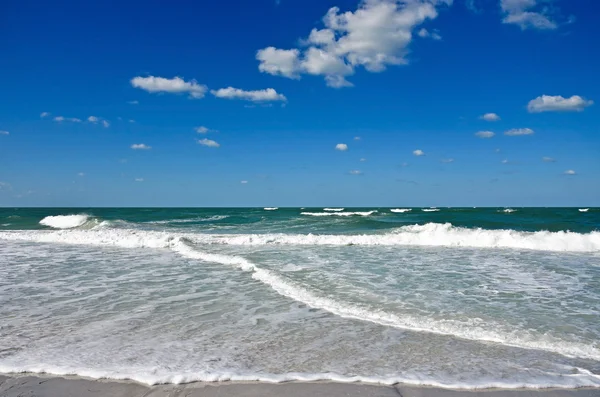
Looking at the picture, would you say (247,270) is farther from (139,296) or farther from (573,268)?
(573,268)

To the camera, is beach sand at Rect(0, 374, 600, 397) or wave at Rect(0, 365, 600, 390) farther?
wave at Rect(0, 365, 600, 390)

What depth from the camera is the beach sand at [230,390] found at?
3.80 m

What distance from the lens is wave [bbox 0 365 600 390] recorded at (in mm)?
4027

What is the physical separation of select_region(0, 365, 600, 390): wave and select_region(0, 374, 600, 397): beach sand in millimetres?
79

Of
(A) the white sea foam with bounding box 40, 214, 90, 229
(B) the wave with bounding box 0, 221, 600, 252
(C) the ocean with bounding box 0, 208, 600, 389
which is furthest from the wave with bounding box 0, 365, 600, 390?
(A) the white sea foam with bounding box 40, 214, 90, 229

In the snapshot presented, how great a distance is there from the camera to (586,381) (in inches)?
162

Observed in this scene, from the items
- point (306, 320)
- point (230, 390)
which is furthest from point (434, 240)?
point (230, 390)

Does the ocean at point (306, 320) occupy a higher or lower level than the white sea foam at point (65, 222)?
lower

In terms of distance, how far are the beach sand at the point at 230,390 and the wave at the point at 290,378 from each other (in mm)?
79

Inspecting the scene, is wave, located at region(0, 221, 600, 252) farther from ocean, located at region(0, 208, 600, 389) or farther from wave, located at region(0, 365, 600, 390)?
wave, located at region(0, 365, 600, 390)

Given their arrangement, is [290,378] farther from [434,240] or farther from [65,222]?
[65,222]

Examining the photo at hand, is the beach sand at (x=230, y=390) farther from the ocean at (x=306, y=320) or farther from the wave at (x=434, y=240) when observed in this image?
the wave at (x=434, y=240)

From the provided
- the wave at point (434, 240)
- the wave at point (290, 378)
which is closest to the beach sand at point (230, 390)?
the wave at point (290, 378)

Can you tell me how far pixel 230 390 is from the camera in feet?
12.8
